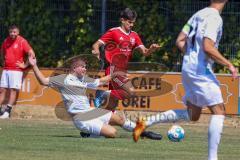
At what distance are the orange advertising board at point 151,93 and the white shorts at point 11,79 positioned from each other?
33cm

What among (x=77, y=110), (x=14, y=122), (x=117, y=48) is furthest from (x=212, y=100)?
(x=14, y=122)

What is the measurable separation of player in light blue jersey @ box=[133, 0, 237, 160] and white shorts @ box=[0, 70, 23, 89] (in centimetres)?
1150

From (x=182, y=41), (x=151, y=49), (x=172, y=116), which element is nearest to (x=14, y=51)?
(x=151, y=49)

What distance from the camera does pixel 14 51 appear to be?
2233 centimetres

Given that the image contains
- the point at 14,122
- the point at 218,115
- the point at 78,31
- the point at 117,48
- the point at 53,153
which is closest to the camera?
the point at 218,115

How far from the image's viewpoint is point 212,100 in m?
10.7

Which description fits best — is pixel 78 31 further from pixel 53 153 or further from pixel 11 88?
pixel 53 153

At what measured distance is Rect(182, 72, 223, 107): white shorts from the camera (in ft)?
35.2

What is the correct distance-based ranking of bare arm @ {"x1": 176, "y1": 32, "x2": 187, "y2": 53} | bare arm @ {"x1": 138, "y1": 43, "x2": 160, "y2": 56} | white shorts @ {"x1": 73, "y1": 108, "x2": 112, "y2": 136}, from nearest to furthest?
bare arm @ {"x1": 176, "y1": 32, "x2": 187, "y2": 53}
white shorts @ {"x1": 73, "y1": 108, "x2": 112, "y2": 136}
bare arm @ {"x1": 138, "y1": 43, "x2": 160, "y2": 56}

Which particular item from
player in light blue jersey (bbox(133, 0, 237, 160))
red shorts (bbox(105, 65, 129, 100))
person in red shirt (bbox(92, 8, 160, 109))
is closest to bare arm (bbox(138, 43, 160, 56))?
person in red shirt (bbox(92, 8, 160, 109))

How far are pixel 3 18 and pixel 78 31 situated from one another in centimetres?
207

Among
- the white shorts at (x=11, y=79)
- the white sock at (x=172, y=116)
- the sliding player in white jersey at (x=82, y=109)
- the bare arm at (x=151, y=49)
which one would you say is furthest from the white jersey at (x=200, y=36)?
the white shorts at (x=11, y=79)

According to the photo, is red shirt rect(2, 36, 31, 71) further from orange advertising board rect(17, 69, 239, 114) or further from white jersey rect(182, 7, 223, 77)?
white jersey rect(182, 7, 223, 77)

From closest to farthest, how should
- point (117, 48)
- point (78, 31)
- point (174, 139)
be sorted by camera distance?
point (174, 139) → point (117, 48) → point (78, 31)
